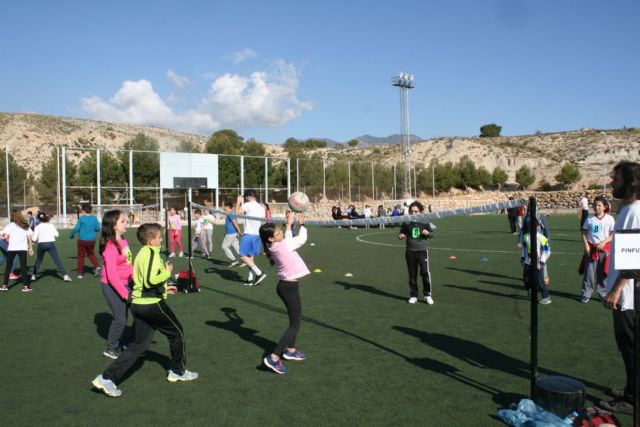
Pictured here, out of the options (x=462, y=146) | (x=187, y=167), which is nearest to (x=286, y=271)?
(x=187, y=167)

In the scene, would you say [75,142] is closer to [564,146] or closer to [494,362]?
[564,146]

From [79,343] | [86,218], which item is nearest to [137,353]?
[79,343]

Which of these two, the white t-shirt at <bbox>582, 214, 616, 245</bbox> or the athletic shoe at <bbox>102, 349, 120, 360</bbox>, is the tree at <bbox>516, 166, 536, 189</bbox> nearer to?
the white t-shirt at <bbox>582, 214, 616, 245</bbox>

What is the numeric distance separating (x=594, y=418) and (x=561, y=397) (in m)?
0.30

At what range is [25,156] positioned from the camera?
8750 centimetres

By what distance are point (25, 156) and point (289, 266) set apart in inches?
3798

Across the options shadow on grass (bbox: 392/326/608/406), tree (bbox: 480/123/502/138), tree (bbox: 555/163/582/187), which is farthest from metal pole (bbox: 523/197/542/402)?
tree (bbox: 480/123/502/138)

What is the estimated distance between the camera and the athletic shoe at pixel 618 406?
4.77m

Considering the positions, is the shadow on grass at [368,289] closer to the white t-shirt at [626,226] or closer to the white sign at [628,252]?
the white t-shirt at [626,226]

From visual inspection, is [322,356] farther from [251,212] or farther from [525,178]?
[525,178]

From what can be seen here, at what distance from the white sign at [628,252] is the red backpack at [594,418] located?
Result: 1.42 metres

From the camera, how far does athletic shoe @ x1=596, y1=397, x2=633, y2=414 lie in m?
4.77

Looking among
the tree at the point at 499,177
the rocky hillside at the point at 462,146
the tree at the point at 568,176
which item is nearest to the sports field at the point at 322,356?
the tree at the point at 568,176

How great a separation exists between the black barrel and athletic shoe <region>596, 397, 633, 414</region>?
18.6 inches
